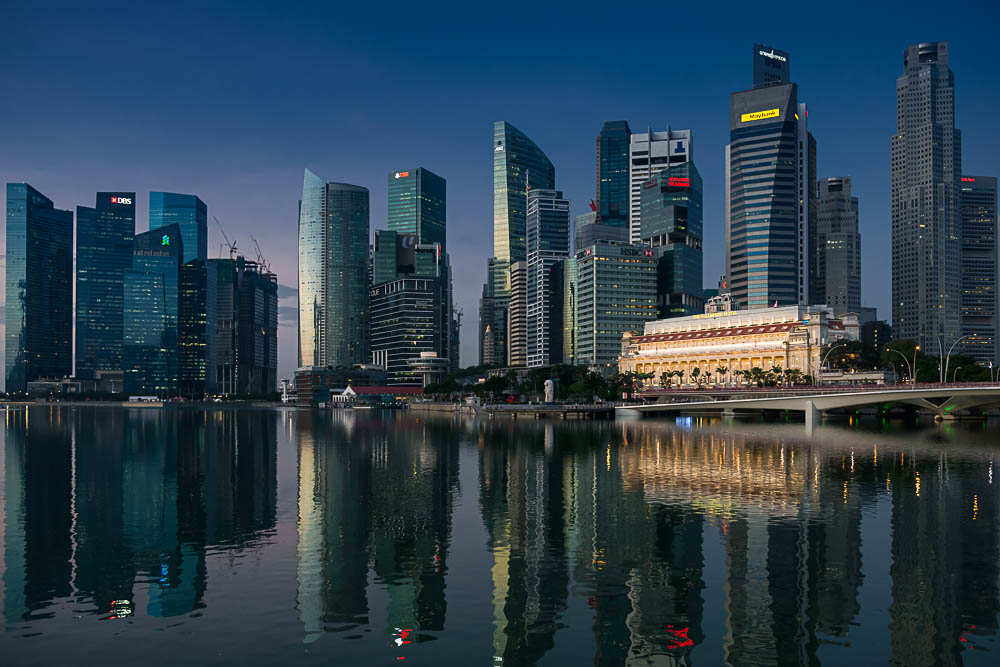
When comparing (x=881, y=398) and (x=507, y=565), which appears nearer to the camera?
(x=507, y=565)

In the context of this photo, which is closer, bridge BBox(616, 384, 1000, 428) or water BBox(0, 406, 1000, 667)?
water BBox(0, 406, 1000, 667)

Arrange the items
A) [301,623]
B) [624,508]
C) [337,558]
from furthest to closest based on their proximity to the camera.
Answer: [624,508] → [337,558] → [301,623]

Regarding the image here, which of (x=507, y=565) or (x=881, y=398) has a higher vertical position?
(x=881, y=398)

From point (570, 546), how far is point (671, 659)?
17.5 metres

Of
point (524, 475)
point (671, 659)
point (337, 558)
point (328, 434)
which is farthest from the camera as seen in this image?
point (328, 434)

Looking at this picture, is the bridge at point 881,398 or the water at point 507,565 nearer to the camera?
the water at point 507,565

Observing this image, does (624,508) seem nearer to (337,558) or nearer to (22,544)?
(337,558)

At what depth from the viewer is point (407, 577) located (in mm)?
39156

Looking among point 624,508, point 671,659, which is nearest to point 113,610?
point 671,659

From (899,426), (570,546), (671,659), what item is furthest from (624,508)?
(899,426)

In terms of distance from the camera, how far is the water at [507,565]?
97.2 feet

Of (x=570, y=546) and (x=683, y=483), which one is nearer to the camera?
(x=570, y=546)

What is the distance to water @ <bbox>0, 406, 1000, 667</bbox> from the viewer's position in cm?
2962

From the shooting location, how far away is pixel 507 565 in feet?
137
